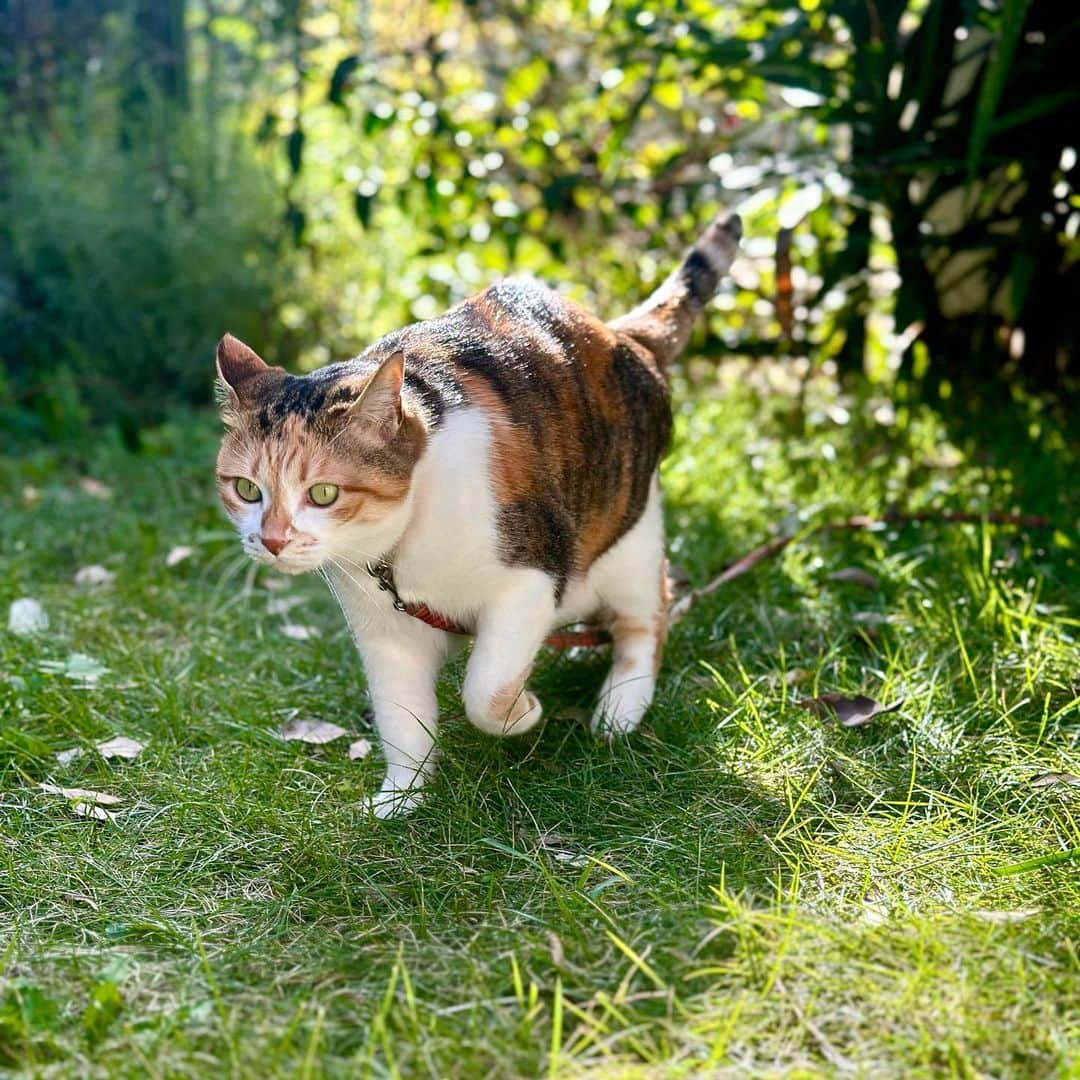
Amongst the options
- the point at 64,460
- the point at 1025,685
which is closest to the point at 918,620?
the point at 1025,685

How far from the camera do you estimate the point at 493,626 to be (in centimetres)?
218

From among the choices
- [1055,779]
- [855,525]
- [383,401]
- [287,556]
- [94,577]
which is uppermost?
[383,401]

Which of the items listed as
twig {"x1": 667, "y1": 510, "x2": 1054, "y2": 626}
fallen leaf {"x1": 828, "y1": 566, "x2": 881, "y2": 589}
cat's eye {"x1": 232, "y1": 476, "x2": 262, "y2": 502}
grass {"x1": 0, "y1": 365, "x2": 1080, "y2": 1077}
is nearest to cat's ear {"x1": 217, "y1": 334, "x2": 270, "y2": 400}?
cat's eye {"x1": 232, "y1": 476, "x2": 262, "y2": 502}

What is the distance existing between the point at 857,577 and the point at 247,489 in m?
1.58

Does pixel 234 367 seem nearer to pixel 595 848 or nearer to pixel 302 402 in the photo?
pixel 302 402

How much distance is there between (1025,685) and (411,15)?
449 cm

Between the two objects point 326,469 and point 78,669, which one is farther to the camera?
point 78,669

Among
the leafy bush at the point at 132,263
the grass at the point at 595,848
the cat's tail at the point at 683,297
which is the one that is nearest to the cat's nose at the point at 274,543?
the grass at the point at 595,848

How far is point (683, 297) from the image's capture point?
2797 millimetres

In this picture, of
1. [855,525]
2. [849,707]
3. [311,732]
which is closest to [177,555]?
[311,732]

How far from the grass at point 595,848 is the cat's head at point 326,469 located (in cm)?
47

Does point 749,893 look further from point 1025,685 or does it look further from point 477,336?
point 477,336

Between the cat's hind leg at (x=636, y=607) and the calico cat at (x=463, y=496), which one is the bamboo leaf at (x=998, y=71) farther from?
the cat's hind leg at (x=636, y=607)

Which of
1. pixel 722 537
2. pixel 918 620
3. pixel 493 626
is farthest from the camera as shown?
pixel 722 537
